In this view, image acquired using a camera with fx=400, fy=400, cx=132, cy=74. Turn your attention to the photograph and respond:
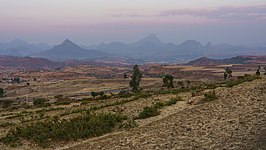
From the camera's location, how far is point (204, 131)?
1775 cm

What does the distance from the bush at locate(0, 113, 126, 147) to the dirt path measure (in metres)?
1.29

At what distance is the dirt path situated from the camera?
15.8 meters

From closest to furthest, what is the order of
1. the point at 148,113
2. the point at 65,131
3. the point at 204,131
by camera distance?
the point at 204,131 → the point at 65,131 → the point at 148,113

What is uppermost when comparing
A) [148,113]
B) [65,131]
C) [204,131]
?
[204,131]

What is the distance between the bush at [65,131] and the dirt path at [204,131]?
1289mm

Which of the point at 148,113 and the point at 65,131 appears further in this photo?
the point at 148,113

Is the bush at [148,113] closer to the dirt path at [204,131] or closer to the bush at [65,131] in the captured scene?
the bush at [65,131]

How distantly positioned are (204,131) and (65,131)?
755 cm

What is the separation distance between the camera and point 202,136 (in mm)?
16953

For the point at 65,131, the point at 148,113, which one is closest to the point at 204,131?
the point at 148,113

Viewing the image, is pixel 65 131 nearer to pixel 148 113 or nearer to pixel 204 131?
pixel 148 113

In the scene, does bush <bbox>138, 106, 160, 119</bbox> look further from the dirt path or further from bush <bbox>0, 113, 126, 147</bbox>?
the dirt path

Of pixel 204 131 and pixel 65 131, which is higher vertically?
pixel 204 131

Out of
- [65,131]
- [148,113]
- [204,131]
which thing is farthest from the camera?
[148,113]
